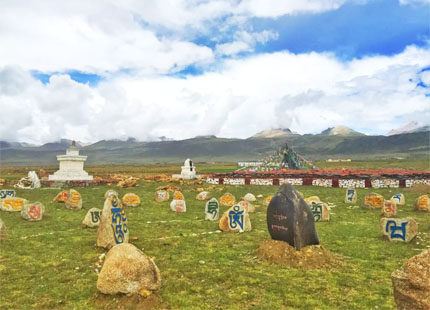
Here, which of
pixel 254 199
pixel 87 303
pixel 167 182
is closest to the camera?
pixel 87 303

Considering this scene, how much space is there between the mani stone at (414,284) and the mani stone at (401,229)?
8249mm

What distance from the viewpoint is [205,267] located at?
11.4 meters

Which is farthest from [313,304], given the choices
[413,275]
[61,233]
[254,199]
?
[254,199]

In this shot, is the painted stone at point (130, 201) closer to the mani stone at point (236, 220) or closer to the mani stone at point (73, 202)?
the mani stone at point (73, 202)

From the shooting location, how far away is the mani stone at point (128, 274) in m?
8.56

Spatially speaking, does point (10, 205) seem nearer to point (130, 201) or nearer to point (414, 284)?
point (130, 201)

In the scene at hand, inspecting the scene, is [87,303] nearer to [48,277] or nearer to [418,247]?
[48,277]

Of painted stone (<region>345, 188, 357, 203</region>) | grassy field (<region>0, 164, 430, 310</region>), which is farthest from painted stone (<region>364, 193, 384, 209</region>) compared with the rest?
grassy field (<region>0, 164, 430, 310</region>)

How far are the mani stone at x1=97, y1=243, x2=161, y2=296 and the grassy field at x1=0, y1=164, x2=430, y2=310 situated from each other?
0.38 m

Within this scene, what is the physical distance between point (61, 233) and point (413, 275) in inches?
585

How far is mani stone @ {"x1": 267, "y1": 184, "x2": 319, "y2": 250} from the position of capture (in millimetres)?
12031

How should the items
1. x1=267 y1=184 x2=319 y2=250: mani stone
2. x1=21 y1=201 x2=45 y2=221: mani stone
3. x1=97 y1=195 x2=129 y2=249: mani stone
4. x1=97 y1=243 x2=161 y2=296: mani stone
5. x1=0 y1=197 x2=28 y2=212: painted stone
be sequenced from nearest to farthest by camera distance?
x1=97 y1=243 x2=161 y2=296: mani stone → x1=267 y1=184 x2=319 y2=250: mani stone → x1=97 y1=195 x2=129 y2=249: mani stone → x1=21 y1=201 x2=45 y2=221: mani stone → x1=0 y1=197 x2=28 y2=212: painted stone

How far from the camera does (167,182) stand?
40656 millimetres

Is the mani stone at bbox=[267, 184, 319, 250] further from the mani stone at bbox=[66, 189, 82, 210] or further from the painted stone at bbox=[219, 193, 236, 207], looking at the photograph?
the mani stone at bbox=[66, 189, 82, 210]
